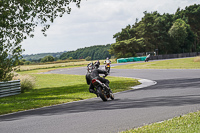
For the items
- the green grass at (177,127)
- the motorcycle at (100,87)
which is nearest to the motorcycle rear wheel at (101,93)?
the motorcycle at (100,87)

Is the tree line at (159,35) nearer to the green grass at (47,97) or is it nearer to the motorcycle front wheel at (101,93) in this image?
the green grass at (47,97)

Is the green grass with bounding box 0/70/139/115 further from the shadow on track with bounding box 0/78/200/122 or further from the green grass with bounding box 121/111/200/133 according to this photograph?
the green grass with bounding box 121/111/200/133

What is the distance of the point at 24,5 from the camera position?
802 inches

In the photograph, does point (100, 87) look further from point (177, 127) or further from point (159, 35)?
point (159, 35)

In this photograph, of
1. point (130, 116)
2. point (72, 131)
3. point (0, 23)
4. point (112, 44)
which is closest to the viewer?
point (72, 131)

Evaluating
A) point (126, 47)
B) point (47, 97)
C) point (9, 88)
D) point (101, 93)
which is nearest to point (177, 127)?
point (101, 93)

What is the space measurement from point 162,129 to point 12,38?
55.0 ft

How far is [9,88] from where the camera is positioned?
19.4 meters

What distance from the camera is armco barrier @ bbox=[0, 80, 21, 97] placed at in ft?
61.8

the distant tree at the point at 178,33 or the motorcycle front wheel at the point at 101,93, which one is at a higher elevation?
the distant tree at the point at 178,33

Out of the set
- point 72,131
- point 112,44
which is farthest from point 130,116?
point 112,44

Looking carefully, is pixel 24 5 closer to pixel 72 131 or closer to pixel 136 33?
pixel 72 131

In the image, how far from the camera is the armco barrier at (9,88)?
18.8 m

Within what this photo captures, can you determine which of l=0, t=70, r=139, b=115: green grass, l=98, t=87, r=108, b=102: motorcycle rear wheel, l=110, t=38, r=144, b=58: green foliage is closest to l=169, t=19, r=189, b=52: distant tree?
l=110, t=38, r=144, b=58: green foliage
